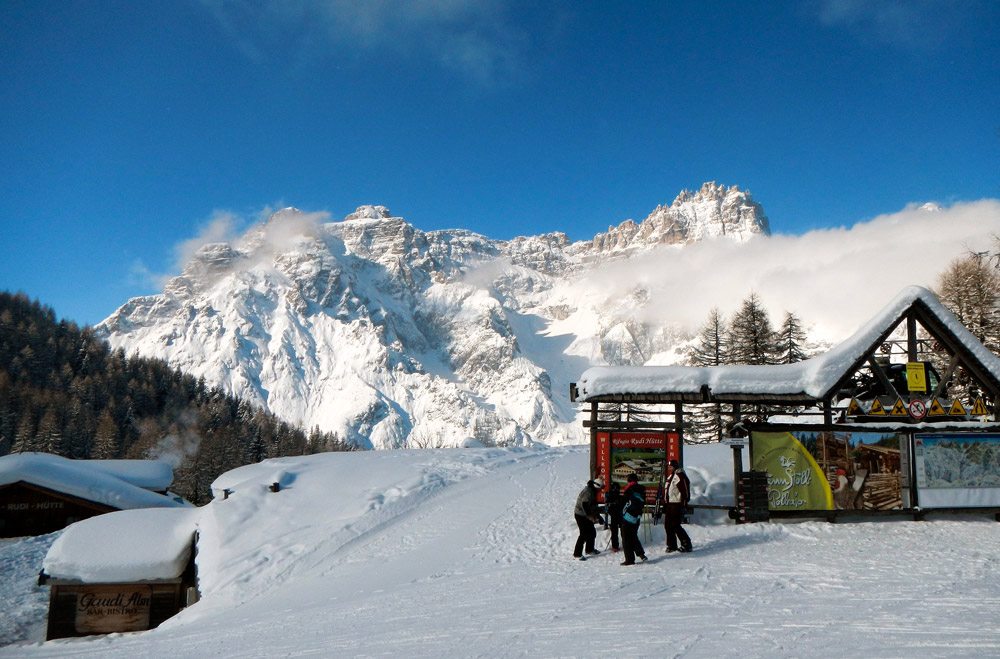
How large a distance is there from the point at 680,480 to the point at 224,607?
10973mm

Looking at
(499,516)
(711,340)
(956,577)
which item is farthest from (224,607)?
(711,340)

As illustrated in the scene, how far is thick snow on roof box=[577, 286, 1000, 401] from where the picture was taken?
15.0 meters

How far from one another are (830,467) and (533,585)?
26.7ft

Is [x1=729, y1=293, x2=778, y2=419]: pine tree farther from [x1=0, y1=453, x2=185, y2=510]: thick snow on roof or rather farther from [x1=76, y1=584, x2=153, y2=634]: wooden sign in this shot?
[x1=0, y1=453, x2=185, y2=510]: thick snow on roof

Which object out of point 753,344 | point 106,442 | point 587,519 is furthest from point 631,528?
point 106,442

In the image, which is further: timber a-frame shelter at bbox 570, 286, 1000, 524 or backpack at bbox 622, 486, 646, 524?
timber a-frame shelter at bbox 570, 286, 1000, 524

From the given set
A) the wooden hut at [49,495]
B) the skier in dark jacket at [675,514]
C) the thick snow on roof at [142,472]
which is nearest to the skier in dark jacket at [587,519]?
the skier in dark jacket at [675,514]

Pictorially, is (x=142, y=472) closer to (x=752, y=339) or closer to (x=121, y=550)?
(x=121, y=550)

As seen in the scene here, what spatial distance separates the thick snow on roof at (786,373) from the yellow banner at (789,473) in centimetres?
120

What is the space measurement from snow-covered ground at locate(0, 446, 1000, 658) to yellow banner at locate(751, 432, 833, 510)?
549mm

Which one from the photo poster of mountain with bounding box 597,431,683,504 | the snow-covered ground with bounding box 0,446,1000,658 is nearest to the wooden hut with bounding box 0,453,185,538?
the snow-covered ground with bounding box 0,446,1000,658

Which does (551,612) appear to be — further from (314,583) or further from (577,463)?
(577,463)

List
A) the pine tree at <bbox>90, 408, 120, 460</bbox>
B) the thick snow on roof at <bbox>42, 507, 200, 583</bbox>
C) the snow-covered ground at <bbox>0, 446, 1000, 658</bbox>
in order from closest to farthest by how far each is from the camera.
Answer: the snow-covered ground at <bbox>0, 446, 1000, 658</bbox>, the thick snow on roof at <bbox>42, 507, 200, 583</bbox>, the pine tree at <bbox>90, 408, 120, 460</bbox>

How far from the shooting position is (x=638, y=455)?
51.4 feet
